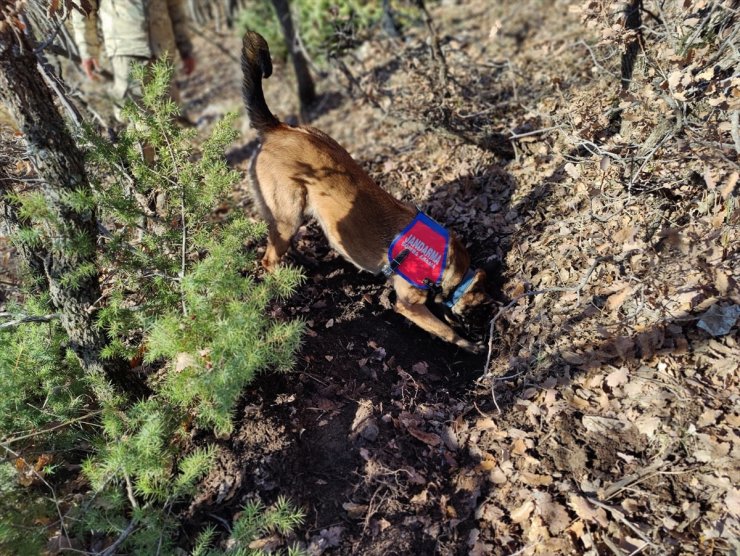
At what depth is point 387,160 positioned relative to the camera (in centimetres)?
643

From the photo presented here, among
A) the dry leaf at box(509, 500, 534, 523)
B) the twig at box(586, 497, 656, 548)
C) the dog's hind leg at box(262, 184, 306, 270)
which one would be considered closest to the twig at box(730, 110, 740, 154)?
the twig at box(586, 497, 656, 548)

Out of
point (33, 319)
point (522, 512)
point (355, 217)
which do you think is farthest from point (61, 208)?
point (522, 512)

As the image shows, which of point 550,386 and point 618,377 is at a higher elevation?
point 618,377

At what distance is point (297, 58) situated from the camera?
820 cm

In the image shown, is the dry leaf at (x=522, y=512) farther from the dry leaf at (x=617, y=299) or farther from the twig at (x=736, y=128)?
the twig at (x=736, y=128)

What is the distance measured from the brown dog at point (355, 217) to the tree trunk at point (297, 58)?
142 inches

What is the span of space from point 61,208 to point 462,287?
332 cm

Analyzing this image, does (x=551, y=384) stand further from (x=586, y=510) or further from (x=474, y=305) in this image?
(x=474, y=305)

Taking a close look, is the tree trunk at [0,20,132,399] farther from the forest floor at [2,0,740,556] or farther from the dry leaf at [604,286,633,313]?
the dry leaf at [604,286,633,313]

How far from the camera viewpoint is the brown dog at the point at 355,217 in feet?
14.6

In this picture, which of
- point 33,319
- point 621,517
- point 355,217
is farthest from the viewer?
point 355,217

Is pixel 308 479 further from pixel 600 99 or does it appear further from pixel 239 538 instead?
pixel 600 99

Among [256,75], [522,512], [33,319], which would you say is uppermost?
[256,75]

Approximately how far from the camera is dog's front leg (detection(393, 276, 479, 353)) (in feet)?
15.0
